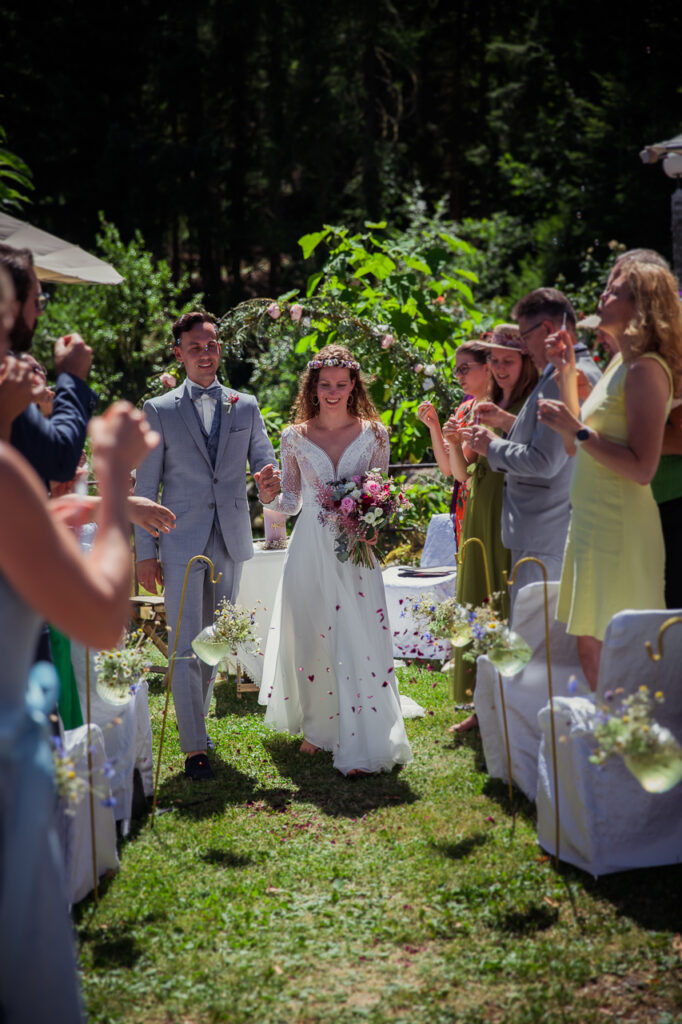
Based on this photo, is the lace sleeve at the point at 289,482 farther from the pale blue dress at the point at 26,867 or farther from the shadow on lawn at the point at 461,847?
the pale blue dress at the point at 26,867

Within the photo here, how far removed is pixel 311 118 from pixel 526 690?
824 inches

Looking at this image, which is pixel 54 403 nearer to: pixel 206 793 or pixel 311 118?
pixel 206 793

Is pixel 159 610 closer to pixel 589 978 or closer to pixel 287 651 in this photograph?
pixel 287 651

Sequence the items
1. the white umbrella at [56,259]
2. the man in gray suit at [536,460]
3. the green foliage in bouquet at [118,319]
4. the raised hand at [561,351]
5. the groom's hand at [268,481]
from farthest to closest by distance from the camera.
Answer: the green foliage in bouquet at [118,319] < the white umbrella at [56,259] < the groom's hand at [268,481] < the man in gray suit at [536,460] < the raised hand at [561,351]

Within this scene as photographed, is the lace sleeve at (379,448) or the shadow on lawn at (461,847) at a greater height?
the lace sleeve at (379,448)

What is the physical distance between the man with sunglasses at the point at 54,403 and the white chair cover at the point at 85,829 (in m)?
0.89

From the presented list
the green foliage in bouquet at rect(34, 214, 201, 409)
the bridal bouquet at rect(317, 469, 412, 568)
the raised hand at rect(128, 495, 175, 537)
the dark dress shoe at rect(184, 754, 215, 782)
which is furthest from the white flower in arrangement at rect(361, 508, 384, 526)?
the green foliage in bouquet at rect(34, 214, 201, 409)

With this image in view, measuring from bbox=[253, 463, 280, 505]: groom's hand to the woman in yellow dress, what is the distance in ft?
6.59

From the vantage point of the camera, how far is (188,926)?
3.34 meters

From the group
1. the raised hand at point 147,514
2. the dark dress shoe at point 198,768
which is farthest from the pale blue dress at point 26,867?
the dark dress shoe at point 198,768

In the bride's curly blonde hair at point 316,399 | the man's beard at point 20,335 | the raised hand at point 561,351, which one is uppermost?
the man's beard at point 20,335

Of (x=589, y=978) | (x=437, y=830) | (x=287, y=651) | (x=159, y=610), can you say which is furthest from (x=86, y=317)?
(x=589, y=978)

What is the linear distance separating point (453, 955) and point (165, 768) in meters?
2.34

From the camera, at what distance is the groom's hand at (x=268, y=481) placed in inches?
207
